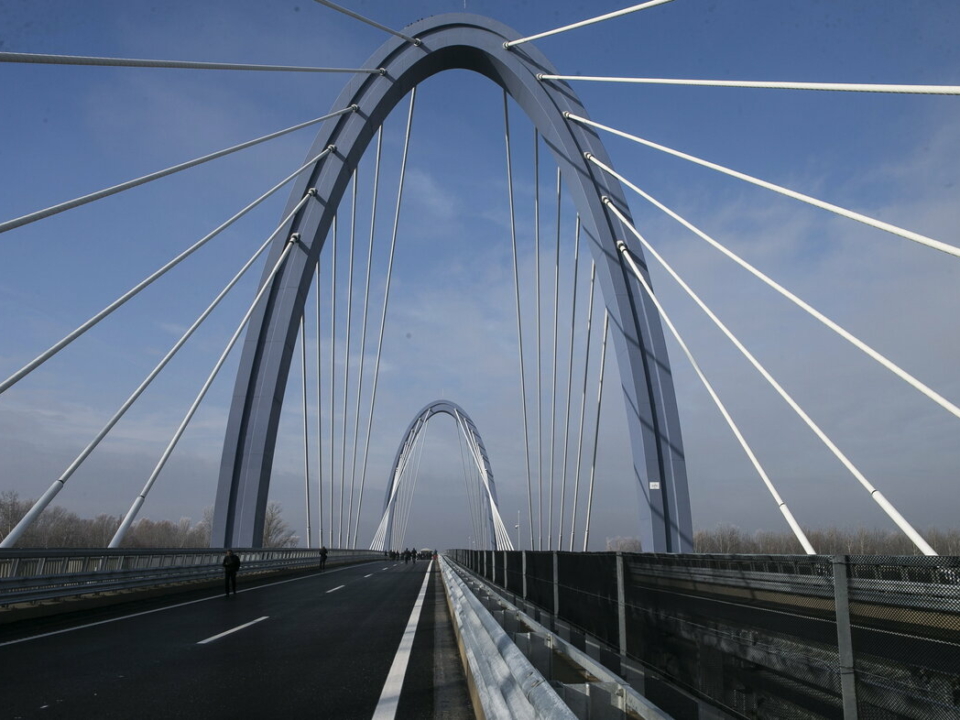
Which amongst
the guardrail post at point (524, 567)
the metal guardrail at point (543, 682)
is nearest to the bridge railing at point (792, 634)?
the metal guardrail at point (543, 682)

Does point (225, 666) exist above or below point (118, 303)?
below

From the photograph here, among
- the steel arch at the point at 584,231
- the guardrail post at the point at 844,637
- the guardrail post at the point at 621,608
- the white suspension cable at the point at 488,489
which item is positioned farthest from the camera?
the white suspension cable at the point at 488,489

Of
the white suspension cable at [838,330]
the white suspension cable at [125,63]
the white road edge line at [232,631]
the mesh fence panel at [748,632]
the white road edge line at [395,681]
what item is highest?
the white suspension cable at [125,63]

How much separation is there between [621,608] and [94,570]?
11957mm

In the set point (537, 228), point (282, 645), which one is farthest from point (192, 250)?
point (537, 228)

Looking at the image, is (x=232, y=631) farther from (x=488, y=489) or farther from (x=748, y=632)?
(x=488, y=489)

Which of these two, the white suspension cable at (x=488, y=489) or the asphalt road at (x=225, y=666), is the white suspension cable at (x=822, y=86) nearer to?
the asphalt road at (x=225, y=666)

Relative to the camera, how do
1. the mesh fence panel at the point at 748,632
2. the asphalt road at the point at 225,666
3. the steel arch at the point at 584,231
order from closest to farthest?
1. the mesh fence panel at the point at 748,632
2. the asphalt road at the point at 225,666
3. the steel arch at the point at 584,231

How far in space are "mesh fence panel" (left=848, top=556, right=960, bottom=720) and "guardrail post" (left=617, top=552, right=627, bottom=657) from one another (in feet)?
8.83

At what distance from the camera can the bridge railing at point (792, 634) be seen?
2.53 metres

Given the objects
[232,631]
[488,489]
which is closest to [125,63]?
[232,631]

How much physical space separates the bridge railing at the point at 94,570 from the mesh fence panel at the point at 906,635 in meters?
11.9

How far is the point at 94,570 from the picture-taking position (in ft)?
44.6

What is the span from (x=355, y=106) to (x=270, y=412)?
33.8 feet
